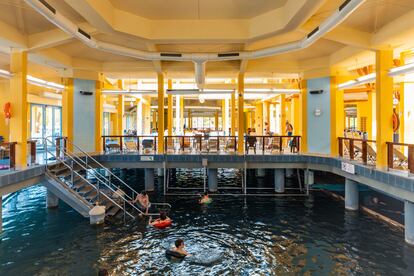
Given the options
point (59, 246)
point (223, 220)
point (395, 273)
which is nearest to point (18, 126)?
point (59, 246)

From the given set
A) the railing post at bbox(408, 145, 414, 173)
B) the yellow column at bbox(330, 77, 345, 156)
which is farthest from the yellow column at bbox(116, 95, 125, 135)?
the railing post at bbox(408, 145, 414, 173)

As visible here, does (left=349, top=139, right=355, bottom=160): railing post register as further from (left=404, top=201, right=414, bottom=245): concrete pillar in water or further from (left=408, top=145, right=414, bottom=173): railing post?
(left=404, top=201, right=414, bottom=245): concrete pillar in water

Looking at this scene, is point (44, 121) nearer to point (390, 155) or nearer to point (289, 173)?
point (289, 173)

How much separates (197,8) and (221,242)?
22.8 feet

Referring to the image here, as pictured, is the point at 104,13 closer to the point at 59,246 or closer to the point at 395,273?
the point at 59,246

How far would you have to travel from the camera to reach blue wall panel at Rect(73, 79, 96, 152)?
1370 centimetres

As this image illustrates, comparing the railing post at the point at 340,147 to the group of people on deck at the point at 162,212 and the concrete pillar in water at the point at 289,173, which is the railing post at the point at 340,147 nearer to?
the concrete pillar in water at the point at 289,173

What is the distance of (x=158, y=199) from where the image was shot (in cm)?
1233

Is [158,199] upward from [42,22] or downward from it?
downward

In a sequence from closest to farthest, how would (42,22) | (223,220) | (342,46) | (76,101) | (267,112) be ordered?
(42,22) → (223,220) → (342,46) → (76,101) → (267,112)

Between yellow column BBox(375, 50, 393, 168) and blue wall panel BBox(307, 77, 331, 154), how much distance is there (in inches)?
136

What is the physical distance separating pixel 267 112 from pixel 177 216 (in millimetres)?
18036

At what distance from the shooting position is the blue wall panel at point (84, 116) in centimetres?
1370

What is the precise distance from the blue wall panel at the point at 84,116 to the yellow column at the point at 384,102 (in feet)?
40.9
